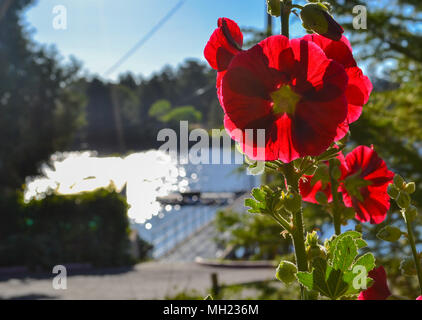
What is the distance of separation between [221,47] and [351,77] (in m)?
0.19

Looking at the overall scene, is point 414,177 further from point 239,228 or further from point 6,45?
point 6,45

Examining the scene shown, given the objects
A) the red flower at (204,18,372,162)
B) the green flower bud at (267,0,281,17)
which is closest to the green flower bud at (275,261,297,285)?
the red flower at (204,18,372,162)

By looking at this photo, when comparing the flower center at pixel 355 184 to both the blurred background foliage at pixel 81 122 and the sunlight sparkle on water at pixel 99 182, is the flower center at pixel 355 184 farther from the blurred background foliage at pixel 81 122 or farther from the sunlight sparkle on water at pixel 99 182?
the sunlight sparkle on water at pixel 99 182

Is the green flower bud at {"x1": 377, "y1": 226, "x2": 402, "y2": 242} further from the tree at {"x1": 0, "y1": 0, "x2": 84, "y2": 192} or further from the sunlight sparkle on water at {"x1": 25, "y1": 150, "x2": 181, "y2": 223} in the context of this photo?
the tree at {"x1": 0, "y1": 0, "x2": 84, "y2": 192}

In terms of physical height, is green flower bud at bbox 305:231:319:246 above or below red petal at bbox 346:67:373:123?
below

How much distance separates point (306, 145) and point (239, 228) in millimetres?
5480

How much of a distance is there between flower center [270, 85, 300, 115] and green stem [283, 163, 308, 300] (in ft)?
0.26

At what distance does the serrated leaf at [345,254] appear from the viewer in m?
0.50

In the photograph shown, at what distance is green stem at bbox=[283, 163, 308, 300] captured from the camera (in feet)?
1.88

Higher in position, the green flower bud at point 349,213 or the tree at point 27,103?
the tree at point 27,103

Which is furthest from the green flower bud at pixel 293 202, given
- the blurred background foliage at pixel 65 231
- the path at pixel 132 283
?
the blurred background foliage at pixel 65 231

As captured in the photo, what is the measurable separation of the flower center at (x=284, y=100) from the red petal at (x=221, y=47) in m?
0.09

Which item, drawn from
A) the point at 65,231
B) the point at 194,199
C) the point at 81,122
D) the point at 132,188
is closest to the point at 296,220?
the point at 65,231
